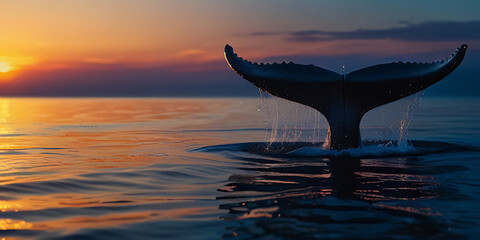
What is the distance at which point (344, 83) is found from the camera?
10.2 metres

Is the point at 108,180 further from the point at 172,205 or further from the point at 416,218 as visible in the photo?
the point at 416,218

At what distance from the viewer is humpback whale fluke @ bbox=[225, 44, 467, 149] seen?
9930 millimetres

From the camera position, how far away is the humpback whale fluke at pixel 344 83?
9930 mm

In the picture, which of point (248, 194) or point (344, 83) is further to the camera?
point (344, 83)

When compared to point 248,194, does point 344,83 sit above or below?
above

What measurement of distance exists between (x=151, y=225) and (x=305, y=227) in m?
1.50

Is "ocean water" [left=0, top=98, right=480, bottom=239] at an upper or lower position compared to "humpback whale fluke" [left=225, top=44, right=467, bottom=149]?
lower

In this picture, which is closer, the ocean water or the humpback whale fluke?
the ocean water

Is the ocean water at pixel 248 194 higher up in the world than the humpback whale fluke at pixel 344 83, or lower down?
lower down

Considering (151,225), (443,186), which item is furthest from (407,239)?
(443,186)

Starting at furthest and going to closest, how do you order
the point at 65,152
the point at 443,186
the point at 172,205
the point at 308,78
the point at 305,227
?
the point at 65,152 → the point at 308,78 → the point at 443,186 → the point at 172,205 → the point at 305,227

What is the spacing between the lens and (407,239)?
4.58m

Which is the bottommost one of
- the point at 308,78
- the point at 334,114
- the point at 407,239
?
the point at 407,239

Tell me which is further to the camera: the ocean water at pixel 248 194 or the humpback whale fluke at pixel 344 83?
the humpback whale fluke at pixel 344 83
